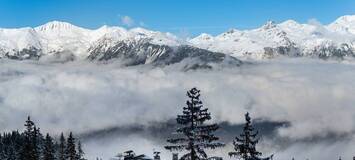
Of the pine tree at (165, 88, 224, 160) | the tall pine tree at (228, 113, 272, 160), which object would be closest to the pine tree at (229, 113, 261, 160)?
the tall pine tree at (228, 113, 272, 160)

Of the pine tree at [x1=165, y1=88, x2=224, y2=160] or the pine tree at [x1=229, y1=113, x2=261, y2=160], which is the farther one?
the pine tree at [x1=229, y1=113, x2=261, y2=160]

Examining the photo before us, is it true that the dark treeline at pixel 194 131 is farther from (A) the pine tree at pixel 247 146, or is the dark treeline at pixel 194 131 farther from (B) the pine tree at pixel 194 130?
(A) the pine tree at pixel 247 146

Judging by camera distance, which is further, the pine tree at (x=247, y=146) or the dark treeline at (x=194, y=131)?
the pine tree at (x=247, y=146)

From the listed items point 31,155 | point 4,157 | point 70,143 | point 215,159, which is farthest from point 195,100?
point 4,157

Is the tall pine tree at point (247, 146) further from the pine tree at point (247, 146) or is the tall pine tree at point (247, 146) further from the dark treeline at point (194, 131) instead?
the dark treeline at point (194, 131)

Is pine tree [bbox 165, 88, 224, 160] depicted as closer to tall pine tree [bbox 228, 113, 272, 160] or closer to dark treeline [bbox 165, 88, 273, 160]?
dark treeline [bbox 165, 88, 273, 160]

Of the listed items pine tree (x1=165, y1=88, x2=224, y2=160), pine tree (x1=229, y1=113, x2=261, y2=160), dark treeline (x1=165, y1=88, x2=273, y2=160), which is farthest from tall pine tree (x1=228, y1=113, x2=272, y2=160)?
pine tree (x1=165, y1=88, x2=224, y2=160)

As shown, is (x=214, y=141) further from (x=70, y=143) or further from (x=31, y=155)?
(x=70, y=143)

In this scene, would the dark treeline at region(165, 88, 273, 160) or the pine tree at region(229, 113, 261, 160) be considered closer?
the dark treeline at region(165, 88, 273, 160)

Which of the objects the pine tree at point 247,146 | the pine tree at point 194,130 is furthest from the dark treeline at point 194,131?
the pine tree at point 247,146

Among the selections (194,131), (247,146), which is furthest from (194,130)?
(247,146)
